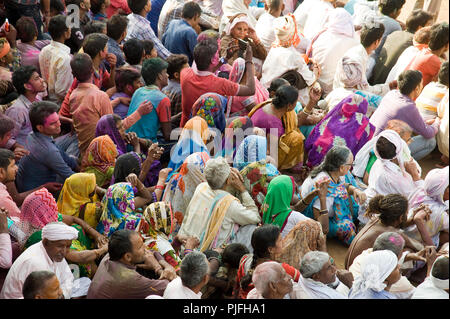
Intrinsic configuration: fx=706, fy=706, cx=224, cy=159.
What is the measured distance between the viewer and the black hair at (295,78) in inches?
303

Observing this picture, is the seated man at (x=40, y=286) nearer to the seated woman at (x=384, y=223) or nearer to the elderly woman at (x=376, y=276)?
the elderly woman at (x=376, y=276)

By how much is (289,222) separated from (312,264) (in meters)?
0.89

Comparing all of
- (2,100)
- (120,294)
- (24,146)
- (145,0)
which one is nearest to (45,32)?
(145,0)

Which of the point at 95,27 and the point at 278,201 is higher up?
the point at 95,27

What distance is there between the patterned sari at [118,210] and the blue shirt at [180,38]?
11.1 ft

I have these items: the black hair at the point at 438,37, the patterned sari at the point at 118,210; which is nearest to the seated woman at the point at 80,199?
the patterned sari at the point at 118,210

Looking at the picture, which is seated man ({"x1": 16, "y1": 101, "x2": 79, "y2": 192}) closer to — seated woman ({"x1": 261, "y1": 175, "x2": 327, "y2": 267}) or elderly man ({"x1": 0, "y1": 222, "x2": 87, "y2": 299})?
elderly man ({"x1": 0, "y1": 222, "x2": 87, "y2": 299})

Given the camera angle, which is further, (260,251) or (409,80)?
(409,80)

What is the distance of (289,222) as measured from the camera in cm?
541

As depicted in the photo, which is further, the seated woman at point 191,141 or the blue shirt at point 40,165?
the seated woman at point 191,141

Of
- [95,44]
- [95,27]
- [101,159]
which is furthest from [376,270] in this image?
[95,27]

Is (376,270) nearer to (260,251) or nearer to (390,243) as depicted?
(390,243)

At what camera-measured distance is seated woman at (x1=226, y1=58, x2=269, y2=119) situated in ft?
23.1
